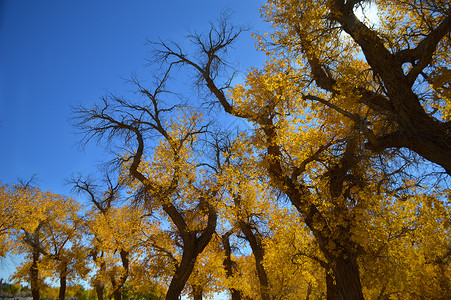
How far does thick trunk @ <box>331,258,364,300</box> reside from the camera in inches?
295

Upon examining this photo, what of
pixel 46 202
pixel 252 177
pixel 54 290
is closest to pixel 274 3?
pixel 252 177

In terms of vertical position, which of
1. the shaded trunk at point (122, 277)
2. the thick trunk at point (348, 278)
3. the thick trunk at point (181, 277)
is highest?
the shaded trunk at point (122, 277)

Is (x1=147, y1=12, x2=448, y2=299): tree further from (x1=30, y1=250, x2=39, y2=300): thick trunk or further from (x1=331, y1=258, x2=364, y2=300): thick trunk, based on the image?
(x1=30, y1=250, x2=39, y2=300): thick trunk

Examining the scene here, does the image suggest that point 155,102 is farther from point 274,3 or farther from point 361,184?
point 361,184

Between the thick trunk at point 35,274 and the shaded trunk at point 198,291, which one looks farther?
the thick trunk at point 35,274

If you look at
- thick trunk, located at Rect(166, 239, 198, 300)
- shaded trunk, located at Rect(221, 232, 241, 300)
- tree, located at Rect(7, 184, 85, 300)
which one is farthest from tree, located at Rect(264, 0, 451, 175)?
tree, located at Rect(7, 184, 85, 300)

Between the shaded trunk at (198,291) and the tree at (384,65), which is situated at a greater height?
the tree at (384,65)

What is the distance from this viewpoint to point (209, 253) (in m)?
17.3

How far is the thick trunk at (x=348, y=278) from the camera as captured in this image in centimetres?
750

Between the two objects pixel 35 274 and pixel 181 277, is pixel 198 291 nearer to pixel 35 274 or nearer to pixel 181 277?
pixel 181 277

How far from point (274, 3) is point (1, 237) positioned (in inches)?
832

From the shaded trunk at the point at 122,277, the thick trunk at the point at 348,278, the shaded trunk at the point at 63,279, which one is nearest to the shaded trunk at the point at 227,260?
the shaded trunk at the point at 122,277

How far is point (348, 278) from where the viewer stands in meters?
7.62

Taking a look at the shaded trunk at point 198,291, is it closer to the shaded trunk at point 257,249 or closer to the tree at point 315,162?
the shaded trunk at point 257,249
